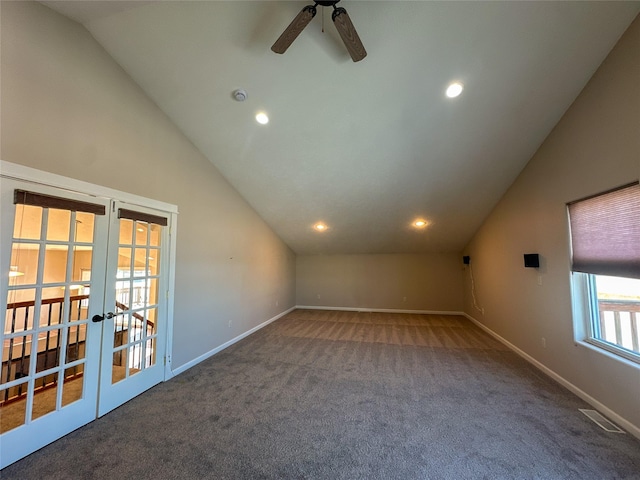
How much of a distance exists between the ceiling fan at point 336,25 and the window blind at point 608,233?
2597 millimetres

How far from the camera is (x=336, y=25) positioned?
1758 mm

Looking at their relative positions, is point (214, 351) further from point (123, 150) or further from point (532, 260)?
point (532, 260)

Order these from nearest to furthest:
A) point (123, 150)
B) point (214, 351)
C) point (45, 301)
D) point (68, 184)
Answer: point (68, 184) → point (45, 301) → point (123, 150) → point (214, 351)

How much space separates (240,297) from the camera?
15.5 feet

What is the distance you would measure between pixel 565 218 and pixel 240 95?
13.1 ft

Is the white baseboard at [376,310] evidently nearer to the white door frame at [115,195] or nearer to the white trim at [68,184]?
the white door frame at [115,195]

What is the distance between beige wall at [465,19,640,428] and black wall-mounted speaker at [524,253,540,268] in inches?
3.1

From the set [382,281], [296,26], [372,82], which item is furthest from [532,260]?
[382,281]

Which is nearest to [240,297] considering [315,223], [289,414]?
[315,223]

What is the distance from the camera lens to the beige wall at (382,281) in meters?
6.95

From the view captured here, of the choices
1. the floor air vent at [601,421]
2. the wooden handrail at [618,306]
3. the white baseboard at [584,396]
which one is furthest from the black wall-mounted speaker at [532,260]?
the floor air vent at [601,421]

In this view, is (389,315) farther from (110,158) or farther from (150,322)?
(110,158)

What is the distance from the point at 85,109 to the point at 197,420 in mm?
3128

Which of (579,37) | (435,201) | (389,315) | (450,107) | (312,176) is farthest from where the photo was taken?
(389,315)
